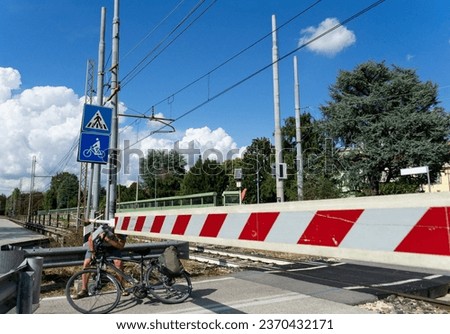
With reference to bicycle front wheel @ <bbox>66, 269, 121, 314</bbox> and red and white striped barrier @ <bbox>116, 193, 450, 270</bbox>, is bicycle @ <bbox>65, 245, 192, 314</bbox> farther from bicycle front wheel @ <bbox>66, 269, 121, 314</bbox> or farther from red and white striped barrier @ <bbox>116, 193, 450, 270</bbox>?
red and white striped barrier @ <bbox>116, 193, 450, 270</bbox>

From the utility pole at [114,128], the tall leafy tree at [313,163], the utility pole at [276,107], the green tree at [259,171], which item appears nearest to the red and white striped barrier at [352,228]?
the utility pole at [114,128]

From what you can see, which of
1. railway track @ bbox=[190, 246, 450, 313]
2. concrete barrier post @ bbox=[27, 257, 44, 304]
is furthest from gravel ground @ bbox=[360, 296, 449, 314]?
concrete barrier post @ bbox=[27, 257, 44, 304]

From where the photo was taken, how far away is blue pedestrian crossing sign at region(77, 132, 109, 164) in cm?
788

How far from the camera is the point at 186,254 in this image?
8.00 meters

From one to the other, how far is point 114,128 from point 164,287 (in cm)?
645

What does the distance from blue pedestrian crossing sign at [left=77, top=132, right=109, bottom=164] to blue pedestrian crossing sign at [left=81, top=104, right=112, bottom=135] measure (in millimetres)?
106

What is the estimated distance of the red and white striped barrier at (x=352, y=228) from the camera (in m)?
1.84

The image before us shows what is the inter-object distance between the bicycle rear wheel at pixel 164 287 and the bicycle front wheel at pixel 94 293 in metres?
0.47

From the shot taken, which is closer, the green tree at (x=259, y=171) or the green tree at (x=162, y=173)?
the green tree at (x=259, y=171)

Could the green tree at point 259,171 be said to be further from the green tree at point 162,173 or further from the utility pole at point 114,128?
the utility pole at point 114,128

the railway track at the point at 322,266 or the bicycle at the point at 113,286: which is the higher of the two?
the bicycle at the point at 113,286
